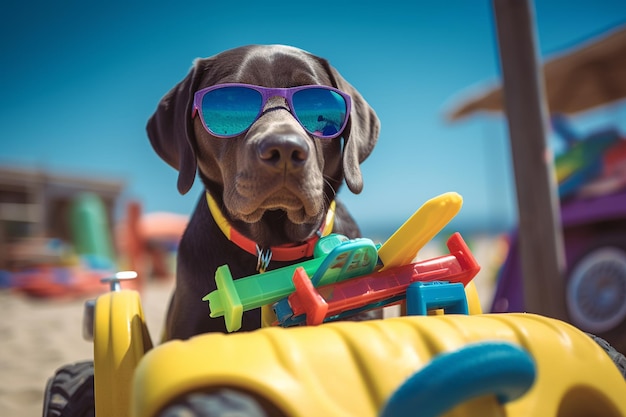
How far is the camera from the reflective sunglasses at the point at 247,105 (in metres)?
1.60

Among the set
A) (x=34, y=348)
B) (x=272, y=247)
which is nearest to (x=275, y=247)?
(x=272, y=247)

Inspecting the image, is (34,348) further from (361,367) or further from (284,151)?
(361,367)

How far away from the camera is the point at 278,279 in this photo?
125 centimetres

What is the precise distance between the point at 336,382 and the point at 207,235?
42.8 inches

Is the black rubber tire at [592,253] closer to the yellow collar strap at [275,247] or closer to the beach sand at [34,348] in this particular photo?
the yellow collar strap at [275,247]

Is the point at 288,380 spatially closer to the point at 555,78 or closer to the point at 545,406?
the point at 545,406

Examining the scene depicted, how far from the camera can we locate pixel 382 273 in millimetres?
1266

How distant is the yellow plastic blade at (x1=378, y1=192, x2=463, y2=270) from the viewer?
3.91 ft

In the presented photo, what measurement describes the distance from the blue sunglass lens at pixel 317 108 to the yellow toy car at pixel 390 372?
800 millimetres

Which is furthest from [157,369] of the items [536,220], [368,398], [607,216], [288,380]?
[607,216]

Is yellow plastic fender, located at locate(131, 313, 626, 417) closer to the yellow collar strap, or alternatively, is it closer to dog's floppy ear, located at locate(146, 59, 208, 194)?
the yellow collar strap

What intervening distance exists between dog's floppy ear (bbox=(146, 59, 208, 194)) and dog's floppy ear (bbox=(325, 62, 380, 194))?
0.56m

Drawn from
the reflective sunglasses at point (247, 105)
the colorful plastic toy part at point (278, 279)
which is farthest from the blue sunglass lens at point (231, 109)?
the colorful plastic toy part at point (278, 279)

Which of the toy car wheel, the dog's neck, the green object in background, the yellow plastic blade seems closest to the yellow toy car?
the yellow plastic blade
